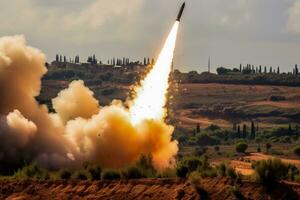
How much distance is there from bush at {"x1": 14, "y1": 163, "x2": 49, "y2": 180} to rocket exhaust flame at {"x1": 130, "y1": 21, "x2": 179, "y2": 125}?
10675mm

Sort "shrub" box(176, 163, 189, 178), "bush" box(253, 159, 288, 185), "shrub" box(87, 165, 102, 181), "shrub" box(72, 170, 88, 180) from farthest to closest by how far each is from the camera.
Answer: "shrub" box(72, 170, 88, 180) < "shrub" box(87, 165, 102, 181) < "shrub" box(176, 163, 189, 178) < "bush" box(253, 159, 288, 185)

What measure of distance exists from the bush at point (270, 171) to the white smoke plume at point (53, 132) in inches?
473

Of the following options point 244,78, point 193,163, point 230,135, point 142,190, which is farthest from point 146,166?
point 244,78

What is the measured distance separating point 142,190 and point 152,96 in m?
16.6

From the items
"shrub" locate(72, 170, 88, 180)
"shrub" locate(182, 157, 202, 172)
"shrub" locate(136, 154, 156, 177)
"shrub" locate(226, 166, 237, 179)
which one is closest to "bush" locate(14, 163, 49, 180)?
"shrub" locate(72, 170, 88, 180)

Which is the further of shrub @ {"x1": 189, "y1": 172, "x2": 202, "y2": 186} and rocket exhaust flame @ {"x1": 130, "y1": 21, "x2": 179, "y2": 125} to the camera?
rocket exhaust flame @ {"x1": 130, "y1": 21, "x2": 179, "y2": 125}

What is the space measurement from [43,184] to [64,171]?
7.71ft

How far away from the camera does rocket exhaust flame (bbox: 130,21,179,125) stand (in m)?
53.9

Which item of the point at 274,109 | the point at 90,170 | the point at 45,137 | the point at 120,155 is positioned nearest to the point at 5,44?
the point at 45,137

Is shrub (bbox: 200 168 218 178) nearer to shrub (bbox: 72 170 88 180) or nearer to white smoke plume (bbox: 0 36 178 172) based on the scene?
shrub (bbox: 72 170 88 180)

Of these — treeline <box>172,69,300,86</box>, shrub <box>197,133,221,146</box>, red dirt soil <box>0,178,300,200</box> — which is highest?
treeline <box>172,69,300,86</box>

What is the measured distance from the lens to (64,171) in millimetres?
43031

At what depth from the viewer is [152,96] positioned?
5447 centimetres

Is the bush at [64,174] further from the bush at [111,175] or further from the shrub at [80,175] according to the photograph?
the bush at [111,175]
